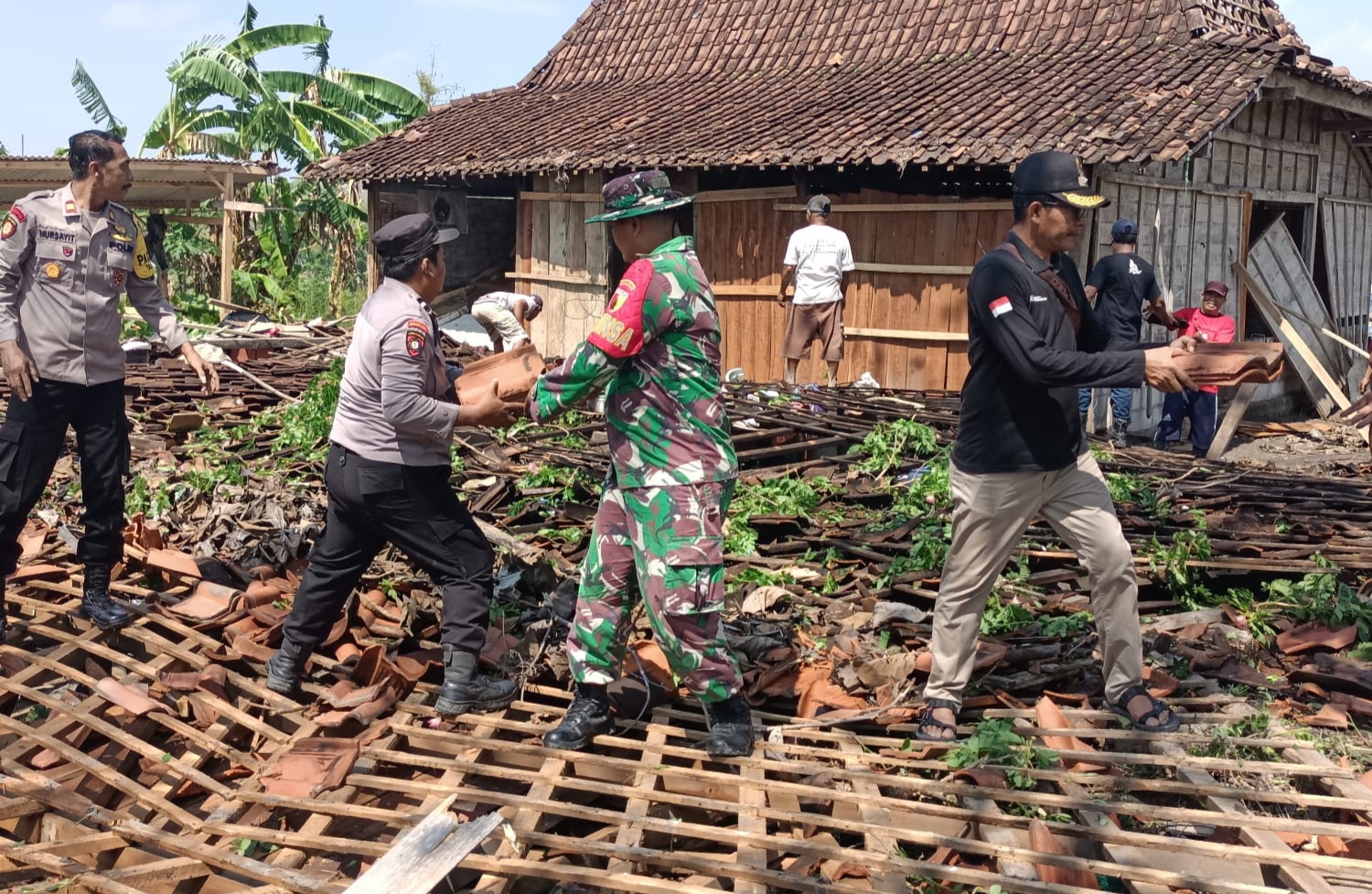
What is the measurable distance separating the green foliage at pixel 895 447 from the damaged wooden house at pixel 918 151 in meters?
3.48

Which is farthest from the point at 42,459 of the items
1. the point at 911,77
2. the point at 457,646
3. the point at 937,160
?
the point at 911,77

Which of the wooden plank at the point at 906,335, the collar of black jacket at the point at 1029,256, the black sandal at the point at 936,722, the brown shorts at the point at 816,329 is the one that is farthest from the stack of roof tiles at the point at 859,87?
the black sandal at the point at 936,722

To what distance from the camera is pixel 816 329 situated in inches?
464

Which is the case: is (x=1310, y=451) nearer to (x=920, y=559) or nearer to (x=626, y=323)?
(x=920, y=559)

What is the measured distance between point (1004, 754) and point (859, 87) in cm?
1111

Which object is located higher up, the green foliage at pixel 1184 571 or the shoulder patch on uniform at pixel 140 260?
the shoulder patch on uniform at pixel 140 260

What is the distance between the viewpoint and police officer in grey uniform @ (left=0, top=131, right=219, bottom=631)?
4.81 meters

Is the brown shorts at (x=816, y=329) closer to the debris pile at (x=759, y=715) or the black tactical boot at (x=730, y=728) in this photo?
the debris pile at (x=759, y=715)

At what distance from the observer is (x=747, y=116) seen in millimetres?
13508

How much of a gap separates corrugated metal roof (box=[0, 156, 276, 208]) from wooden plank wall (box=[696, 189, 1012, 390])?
7.40 m

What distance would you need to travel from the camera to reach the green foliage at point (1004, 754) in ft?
12.7

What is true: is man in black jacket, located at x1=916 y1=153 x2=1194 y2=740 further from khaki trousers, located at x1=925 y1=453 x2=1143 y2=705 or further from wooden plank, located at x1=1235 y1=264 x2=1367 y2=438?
wooden plank, located at x1=1235 y1=264 x2=1367 y2=438

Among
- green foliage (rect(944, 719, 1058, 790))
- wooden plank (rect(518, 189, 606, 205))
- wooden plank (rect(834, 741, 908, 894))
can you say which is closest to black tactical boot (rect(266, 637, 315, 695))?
wooden plank (rect(834, 741, 908, 894))

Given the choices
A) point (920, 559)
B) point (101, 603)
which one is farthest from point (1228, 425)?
point (101, 603)
